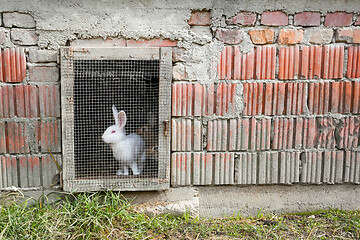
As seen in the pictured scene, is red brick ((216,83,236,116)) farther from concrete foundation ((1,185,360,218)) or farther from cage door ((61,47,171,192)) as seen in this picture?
concrete foundation ((1,185,360,218))

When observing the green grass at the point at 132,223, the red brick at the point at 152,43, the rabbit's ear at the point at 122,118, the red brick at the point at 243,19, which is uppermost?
the red brick at the point at 243,19

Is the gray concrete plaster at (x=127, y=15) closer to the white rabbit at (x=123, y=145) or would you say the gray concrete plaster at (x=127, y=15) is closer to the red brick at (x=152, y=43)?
the red brick at (x=152, y=43)

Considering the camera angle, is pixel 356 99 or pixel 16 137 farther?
pixel 356 99

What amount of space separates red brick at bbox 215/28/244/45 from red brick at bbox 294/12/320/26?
21.3 inches

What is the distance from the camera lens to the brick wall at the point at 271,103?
323 cm

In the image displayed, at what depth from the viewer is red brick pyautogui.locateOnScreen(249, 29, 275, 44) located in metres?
3.22

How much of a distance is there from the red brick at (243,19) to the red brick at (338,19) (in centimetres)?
71

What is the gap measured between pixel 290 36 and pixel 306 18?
22 cm

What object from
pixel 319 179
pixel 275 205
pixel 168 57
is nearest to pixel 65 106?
pixel 168 57

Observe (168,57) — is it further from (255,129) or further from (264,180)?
(264,180)

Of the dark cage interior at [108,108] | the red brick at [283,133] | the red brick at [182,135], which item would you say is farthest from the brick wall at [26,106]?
the red brick at [283,133]

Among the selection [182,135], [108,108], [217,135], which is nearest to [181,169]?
[182,135]

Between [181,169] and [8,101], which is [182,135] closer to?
[181,169]

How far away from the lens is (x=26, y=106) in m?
3.12
